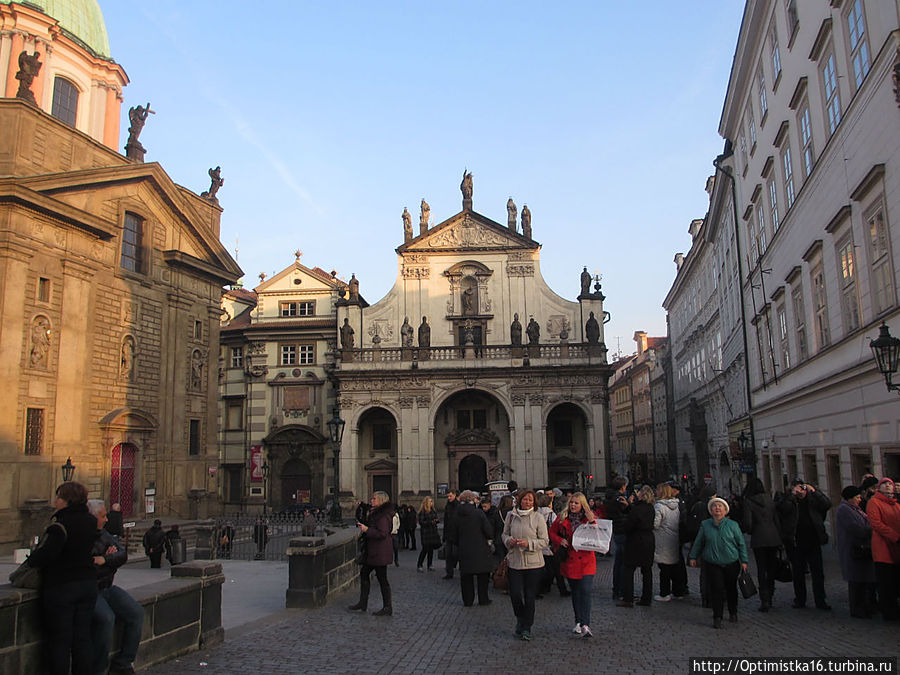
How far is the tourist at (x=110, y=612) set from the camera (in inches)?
247

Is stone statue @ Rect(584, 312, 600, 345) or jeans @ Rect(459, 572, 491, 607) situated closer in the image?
jeans @ Rect(459, 572, 491, 607)

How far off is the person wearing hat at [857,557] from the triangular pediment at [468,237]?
3698 centimetres

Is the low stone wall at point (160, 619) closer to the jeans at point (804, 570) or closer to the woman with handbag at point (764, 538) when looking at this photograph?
the woman with handbag at point (764, 538)

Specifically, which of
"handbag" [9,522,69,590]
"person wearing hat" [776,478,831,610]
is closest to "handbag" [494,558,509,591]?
"person wearing hat" [776,478,831,610]

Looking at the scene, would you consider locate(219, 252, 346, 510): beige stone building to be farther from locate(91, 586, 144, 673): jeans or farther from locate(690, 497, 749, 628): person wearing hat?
locate(91, 586, 144, 673): jeans

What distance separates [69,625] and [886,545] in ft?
29.3

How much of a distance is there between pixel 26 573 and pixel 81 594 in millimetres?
463

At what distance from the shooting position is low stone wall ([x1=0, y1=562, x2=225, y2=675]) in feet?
18.7

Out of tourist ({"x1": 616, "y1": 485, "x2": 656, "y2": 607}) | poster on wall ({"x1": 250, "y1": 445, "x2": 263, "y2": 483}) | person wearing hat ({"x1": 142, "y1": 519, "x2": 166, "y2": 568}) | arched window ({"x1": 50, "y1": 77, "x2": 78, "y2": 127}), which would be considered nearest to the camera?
tourist ({"x1": 616, "y1": 485, "x2": 656, "y2": 607})

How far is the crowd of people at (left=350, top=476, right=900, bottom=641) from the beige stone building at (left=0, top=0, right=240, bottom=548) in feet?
57.3

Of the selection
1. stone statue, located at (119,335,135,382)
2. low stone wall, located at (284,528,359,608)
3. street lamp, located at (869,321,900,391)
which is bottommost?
low stone wall, located at (284,528,359,608)

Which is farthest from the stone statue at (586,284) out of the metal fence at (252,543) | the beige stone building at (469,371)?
the metal fence at (252,543)

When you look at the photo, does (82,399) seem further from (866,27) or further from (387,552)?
(866,27)

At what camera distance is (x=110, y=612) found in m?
6.39
